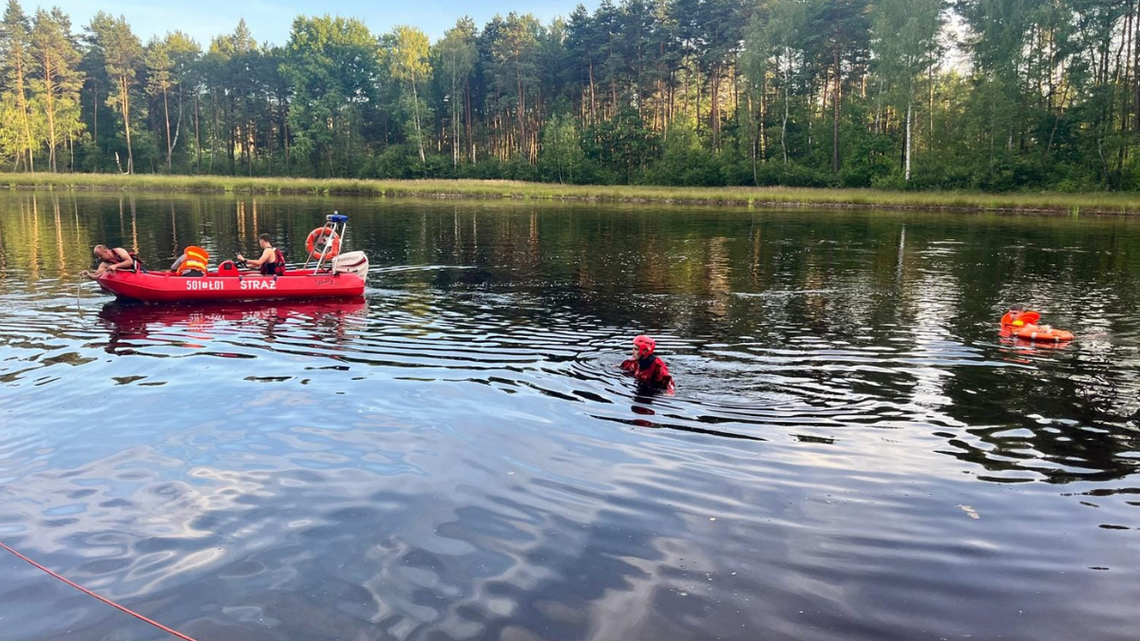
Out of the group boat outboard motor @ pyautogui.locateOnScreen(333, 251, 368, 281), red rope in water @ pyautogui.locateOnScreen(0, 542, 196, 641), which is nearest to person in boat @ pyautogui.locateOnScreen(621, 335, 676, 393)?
red rope in water @ pyautogui.locateOnScreen(0, 542, 196, 641)

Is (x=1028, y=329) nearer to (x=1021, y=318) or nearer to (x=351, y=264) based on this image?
(x=1021, y=318)

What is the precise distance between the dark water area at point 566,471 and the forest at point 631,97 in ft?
153

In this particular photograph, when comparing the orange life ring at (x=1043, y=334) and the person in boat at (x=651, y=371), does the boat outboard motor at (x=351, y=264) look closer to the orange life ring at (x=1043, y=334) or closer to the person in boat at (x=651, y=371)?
the person in boat at (x=651, y=371)

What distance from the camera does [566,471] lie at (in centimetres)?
839

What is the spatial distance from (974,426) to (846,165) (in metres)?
60.4

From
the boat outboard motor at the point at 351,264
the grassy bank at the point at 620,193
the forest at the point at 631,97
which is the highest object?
the forest at the point at 631,97

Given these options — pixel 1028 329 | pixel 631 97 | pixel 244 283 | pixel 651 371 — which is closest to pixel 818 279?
pixel 1028 329

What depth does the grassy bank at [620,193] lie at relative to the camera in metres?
52.1

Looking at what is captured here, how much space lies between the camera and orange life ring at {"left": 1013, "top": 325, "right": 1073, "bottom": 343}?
1475 centimetres

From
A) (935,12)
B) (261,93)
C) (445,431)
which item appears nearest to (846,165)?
(935,12)

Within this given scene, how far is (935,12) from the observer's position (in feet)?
190

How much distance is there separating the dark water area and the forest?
4668cm

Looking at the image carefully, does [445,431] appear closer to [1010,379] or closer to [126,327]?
[1010,379]

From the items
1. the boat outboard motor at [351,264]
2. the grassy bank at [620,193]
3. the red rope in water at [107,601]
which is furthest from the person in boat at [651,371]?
the grassy bank at [620,193]
